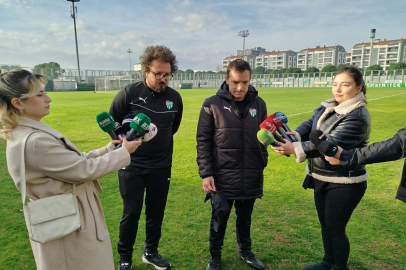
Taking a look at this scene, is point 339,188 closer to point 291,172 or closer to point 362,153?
point 362,153

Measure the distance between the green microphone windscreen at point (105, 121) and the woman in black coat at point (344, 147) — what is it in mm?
1464

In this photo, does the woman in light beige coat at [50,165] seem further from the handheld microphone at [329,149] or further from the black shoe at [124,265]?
the handheld microphone at [329,149]

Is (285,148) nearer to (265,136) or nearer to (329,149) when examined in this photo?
(265,136)

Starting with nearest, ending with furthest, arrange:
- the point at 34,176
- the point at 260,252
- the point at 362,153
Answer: the point at 34,176, the point at 362,153, the point at 260,252

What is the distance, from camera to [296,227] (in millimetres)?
4090

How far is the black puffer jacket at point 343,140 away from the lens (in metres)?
2.53

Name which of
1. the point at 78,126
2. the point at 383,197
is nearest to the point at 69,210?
the point at 383,197

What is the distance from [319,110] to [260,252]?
6.16 feet

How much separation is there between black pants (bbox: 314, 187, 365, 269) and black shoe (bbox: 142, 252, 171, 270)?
1798 millimetres

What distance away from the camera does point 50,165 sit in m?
1.86

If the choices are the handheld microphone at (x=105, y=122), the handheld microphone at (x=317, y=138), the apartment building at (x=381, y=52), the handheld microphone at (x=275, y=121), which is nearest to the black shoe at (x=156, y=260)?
the handheld microphone at (x=105, y=122)

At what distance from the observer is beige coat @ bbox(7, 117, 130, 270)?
184 centimetres

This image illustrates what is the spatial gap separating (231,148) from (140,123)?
117 centimetres

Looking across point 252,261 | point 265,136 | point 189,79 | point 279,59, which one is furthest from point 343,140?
point 279,59
